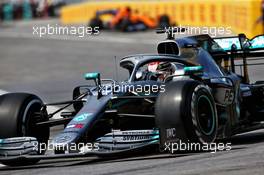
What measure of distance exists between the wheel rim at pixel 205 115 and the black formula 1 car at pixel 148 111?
0.04ft

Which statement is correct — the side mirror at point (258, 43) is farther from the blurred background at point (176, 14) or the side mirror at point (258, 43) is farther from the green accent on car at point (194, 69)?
the blurred background at point (176, 14)

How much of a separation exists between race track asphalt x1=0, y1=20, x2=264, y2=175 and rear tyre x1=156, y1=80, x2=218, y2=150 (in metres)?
0.23

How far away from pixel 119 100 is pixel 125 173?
1513 mm

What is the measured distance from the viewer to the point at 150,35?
116 ft

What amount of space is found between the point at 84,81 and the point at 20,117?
35.0ft

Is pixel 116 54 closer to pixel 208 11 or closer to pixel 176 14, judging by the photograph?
pixel 208 11

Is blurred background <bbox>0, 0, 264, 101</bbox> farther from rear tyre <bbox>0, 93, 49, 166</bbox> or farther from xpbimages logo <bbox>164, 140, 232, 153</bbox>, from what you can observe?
rear tyre <bbox>0, 93, 49, 166</bbox>

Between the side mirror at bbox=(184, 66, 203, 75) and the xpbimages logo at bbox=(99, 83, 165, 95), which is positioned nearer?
the side mirror at bbox=(184, 66, 203, 75)

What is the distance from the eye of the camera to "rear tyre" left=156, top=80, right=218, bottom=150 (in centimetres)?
→ 856

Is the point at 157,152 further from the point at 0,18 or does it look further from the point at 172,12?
the point at 0,18

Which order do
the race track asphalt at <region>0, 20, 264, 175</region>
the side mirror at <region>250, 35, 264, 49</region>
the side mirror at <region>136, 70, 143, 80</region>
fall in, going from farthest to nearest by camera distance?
1. the side mirror at <region>250, 35, 264, 49</region>
2. the side mirror at <region>136, 70, 143, 80</region>
3. the race track asphalt at <region>0, 20, 264, 175</region>

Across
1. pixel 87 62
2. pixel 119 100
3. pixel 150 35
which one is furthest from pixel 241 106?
pixel 150 35

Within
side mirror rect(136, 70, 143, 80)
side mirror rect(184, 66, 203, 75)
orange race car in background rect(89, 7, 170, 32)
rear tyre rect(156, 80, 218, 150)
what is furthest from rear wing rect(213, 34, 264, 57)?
orange race car in background rect(89, 7, 170, 32)

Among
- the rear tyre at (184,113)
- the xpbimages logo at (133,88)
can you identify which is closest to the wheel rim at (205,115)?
the rear tyre at (184,113)
